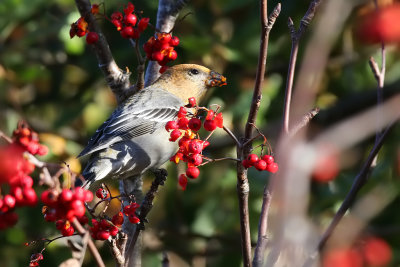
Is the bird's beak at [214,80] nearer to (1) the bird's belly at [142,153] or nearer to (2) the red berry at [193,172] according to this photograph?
(1) the bird's belly at [142,153]

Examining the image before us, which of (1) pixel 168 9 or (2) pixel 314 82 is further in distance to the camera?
(1) pixel 168 9

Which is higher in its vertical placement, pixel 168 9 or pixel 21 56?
pixel 168 9

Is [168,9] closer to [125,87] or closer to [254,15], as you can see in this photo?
[125,87]

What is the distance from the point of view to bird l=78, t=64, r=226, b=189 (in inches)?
129

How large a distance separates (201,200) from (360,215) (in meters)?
1.86

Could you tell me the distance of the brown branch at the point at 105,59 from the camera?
2.70 metres

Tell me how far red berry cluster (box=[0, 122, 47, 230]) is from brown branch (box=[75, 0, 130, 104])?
4.22 feet

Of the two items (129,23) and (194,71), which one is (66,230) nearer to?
(129,23)

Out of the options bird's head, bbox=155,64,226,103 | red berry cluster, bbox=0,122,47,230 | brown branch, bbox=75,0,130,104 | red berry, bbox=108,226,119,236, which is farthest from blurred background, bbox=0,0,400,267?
red berry cluster, bbox=0,122,47,230

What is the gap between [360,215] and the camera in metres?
2.37

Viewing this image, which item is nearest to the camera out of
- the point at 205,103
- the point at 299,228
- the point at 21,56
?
the point at 299,228

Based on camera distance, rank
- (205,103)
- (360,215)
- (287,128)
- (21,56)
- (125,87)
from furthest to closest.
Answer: (21,56)
(205,103)
(125,87)
(360,215)
(287,128)

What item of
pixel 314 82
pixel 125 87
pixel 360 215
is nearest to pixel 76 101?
→ pixel 125 87

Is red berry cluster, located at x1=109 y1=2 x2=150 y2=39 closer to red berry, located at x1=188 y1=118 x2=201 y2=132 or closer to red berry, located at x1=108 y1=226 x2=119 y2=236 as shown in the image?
red berry, located at x1=188 y1=118 x2=201 y2=132
